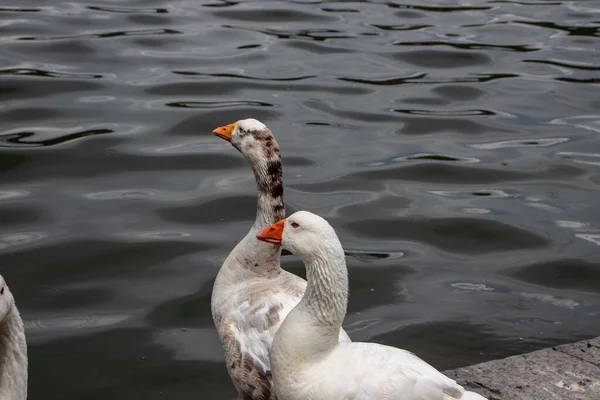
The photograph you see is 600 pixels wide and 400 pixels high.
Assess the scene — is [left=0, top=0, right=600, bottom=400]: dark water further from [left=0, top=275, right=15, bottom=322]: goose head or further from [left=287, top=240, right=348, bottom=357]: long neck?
[left=287, top=240, right=348, bottom=357]: long neck

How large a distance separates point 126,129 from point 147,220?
2.12 meters

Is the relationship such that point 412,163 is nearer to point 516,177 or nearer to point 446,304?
point 516,177

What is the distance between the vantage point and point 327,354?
4430mm

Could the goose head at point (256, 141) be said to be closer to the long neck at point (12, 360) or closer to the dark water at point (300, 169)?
the dark water at point (300, 169)

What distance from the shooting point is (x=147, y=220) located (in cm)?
848

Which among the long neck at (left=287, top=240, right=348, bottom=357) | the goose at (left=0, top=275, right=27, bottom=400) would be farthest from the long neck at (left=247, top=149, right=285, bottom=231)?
the goose at (left=0, top=275, right=27, bottom=400)

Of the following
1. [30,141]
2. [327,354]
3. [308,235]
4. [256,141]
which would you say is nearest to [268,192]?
[256,141]

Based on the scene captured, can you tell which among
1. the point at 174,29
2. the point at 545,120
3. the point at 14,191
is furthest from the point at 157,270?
the point at 174,29

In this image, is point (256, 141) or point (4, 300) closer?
point (4, 300)

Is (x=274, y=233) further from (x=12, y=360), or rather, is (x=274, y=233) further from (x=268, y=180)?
(x=12, y=360)

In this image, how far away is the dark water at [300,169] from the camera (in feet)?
22.5

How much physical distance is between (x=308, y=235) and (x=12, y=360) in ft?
5.43

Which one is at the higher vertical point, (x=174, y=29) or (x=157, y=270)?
(x=174, y=29)

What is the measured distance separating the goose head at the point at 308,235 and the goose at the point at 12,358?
1.43m
